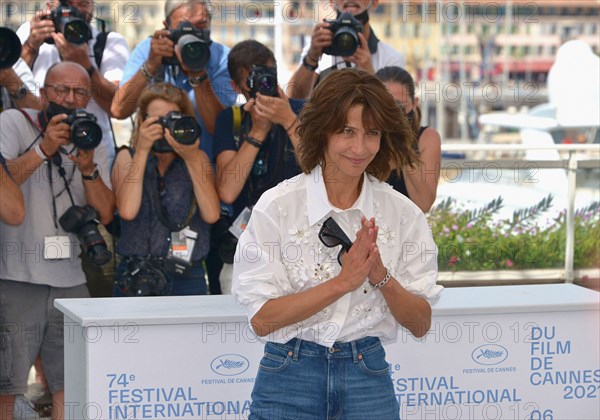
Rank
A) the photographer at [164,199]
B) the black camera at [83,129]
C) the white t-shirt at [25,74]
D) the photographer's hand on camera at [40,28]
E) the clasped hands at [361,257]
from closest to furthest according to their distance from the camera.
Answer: the clasped hands at [361,257], the black camera at [83,129], the photographer at [164,199], the photographer's hand on camera at [40,28], the white t-shirt at [25,74]

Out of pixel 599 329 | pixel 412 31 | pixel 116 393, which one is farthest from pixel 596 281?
pixel 412 31

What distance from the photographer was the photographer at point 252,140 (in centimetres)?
488

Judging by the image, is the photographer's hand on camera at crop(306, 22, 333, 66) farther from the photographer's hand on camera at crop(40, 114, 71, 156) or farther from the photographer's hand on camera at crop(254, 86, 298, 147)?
the photographer's hand on camera at crop(40, 114, 71, 156)

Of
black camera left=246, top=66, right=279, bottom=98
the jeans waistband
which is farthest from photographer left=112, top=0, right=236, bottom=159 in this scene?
the jeans waistband

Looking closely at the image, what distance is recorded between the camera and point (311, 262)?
10.1 feet

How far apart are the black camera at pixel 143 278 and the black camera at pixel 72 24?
4.17 ft

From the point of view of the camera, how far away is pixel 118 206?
4.88 m

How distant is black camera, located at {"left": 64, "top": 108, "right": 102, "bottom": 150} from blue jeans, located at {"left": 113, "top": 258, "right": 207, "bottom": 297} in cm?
56

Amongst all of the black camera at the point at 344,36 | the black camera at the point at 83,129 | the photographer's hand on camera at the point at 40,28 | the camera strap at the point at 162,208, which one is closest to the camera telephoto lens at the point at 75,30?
the photographer's hand on camera at the point at 40,28

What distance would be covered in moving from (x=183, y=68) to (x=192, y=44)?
21 cm

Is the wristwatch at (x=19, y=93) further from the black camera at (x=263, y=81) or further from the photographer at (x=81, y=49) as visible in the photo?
the black camera at (x=263, y=81)

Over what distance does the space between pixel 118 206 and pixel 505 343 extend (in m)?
1.84

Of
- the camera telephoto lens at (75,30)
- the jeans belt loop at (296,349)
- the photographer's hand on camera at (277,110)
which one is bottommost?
the jeans belt loop at (296,349)

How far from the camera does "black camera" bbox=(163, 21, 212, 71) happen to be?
5.16 meters
